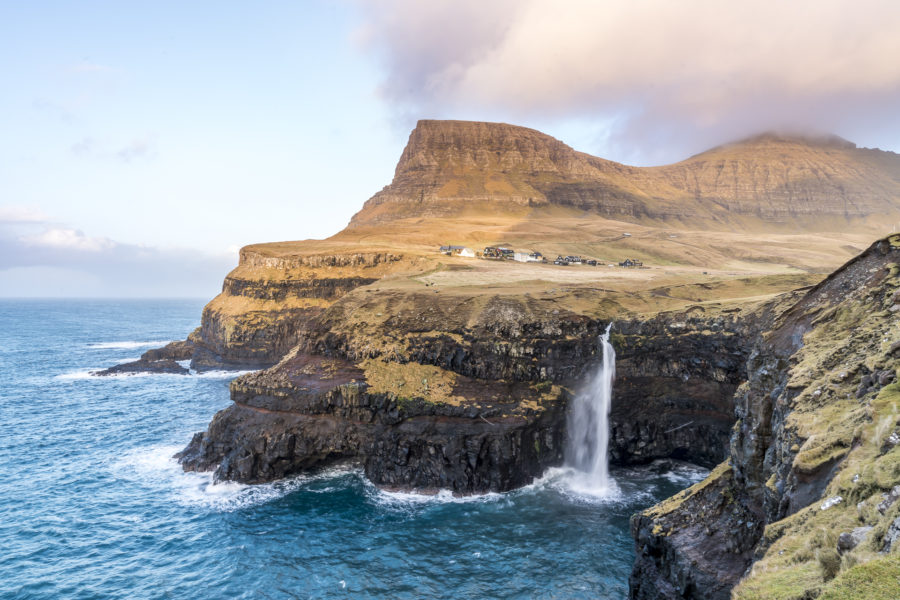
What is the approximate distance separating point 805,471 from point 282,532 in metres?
33.1

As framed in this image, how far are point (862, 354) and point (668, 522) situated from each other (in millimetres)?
11215

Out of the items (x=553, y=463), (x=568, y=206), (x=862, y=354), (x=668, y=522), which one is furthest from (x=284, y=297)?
(x=568, y=206)

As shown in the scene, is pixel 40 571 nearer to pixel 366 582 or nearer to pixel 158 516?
pixel 158 516

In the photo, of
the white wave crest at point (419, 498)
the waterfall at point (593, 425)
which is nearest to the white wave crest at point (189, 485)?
the white wave crest at point (419, 498)

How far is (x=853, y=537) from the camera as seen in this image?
10062 millimetres

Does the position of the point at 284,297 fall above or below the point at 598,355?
above

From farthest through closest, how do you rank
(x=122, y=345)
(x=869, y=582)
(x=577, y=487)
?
(x=122, y=345) → (x=577, y=487) → (x=869, y=582)

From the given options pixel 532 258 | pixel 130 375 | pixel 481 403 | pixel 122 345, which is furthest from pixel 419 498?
pixel 122 345

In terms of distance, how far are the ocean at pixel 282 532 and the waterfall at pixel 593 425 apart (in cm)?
181

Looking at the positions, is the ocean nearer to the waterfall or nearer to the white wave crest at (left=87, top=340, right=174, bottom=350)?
the waterfall

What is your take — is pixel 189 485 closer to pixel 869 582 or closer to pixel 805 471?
pixel 805 471

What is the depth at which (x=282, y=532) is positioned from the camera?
3606cm

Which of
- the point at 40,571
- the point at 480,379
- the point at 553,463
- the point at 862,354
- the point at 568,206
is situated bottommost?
the point at 40,571

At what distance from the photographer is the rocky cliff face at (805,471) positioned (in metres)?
10.7
